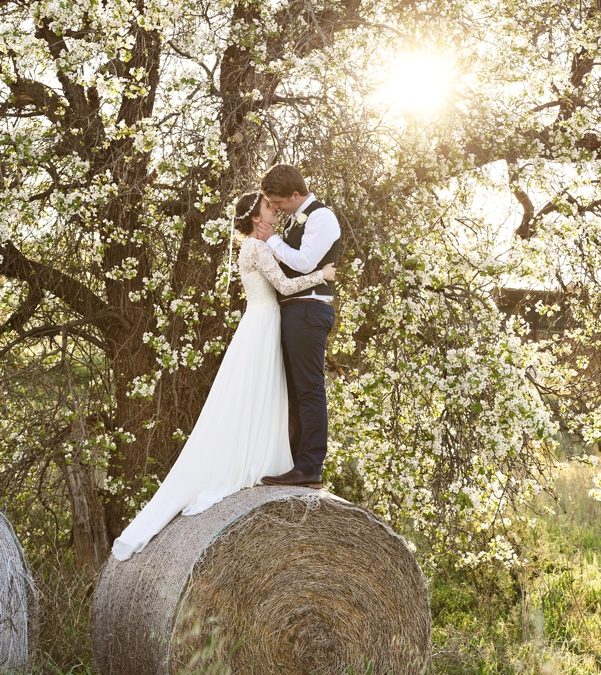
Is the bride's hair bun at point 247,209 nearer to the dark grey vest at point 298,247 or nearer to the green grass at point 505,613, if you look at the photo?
Result: the dark grey vest at point 298,247

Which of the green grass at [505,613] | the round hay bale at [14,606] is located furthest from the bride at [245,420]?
the green grass at [505,613]

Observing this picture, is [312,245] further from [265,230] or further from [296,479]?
[296,479]

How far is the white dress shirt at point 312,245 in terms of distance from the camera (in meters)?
5.29

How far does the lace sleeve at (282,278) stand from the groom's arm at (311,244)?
0.04 m

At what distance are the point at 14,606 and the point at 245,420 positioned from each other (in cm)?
140

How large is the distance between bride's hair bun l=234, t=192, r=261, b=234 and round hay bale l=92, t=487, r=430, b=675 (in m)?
1.45

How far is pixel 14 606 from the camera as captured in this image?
475 centimetres

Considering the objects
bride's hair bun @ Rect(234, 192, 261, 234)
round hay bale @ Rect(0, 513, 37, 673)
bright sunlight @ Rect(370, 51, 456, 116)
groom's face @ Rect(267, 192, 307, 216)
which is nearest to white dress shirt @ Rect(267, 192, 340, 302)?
groom's face @ Rect(267, 192, 307, 216)

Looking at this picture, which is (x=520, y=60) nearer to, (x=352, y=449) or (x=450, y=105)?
(x=450, y=105)

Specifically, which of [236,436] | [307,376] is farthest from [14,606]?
[307,376]

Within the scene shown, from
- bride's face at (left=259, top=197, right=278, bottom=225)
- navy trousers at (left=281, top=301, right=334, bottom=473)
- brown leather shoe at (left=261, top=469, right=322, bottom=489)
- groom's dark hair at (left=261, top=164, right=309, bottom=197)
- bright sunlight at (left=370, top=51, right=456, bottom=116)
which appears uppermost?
bright sunlight at (left=370, top=51, right=456, bottom=116)

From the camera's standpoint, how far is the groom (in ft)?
17.1

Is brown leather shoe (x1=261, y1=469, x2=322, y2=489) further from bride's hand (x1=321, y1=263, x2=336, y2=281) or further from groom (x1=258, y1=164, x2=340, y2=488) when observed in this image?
bride's hand (x1=321, y1=263, x2=336, y2=281)

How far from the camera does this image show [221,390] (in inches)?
211
